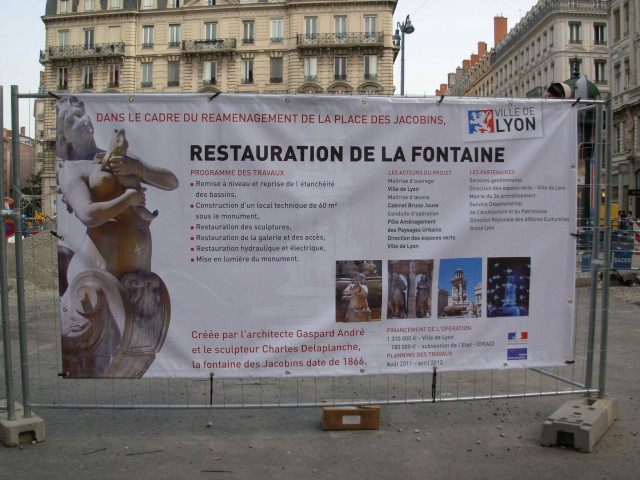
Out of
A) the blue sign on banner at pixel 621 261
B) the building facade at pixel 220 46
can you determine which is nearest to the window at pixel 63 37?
the building facade at pixel 220 46

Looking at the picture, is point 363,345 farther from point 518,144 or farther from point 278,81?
point 278,81

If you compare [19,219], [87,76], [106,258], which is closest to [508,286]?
[106,258]

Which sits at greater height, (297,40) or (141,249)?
(297,40)

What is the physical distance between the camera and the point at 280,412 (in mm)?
5543

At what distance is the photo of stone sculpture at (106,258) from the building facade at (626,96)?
49145mm

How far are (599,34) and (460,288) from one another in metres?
74.5

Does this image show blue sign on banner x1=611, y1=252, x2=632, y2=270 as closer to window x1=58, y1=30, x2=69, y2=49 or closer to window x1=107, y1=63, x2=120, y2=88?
window x1=107, y1=63, x2=120, y2=88

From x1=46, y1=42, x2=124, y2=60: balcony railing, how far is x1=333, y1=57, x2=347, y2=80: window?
22.3 m

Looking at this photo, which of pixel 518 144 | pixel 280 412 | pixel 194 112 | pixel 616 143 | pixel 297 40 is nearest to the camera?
pixel 194 112

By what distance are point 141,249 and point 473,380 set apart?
12.9 ft

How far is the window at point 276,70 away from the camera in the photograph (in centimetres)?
6016

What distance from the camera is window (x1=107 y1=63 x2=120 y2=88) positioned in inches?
2482

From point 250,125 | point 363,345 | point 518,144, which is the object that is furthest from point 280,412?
point 518,144

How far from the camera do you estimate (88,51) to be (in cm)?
6316
